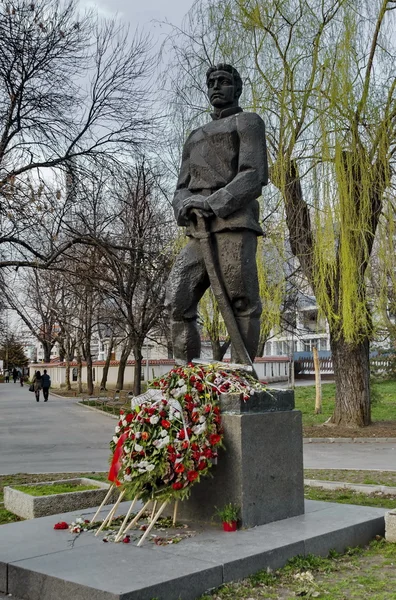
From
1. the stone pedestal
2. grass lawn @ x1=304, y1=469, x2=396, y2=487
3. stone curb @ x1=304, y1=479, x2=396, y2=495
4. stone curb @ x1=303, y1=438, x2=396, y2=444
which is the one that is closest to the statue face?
the stone pedestal

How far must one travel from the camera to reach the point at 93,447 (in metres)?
15.8

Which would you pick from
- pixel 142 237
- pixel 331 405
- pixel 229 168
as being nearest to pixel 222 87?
pixel 229 168

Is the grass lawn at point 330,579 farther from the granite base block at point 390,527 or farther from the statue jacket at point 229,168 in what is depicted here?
the statue jacket at point 229,168

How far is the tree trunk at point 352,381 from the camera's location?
1677 cm

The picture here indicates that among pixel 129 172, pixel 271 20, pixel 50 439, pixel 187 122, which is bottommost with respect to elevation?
pixel 50 439

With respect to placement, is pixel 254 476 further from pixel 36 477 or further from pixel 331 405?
pixel 331 405

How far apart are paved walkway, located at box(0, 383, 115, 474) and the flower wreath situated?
670cm

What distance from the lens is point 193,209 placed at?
6.46 m

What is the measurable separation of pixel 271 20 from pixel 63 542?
Result: 13042 millimetres

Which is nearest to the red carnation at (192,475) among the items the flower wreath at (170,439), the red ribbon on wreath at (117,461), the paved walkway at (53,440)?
the flower wreath at (170,439)

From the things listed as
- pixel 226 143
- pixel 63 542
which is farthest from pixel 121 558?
pixel 226 143

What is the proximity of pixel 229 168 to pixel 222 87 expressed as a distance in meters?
0.78

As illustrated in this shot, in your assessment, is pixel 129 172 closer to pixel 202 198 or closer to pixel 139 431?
pixel 202 198

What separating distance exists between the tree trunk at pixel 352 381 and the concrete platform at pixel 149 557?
36.7ft
